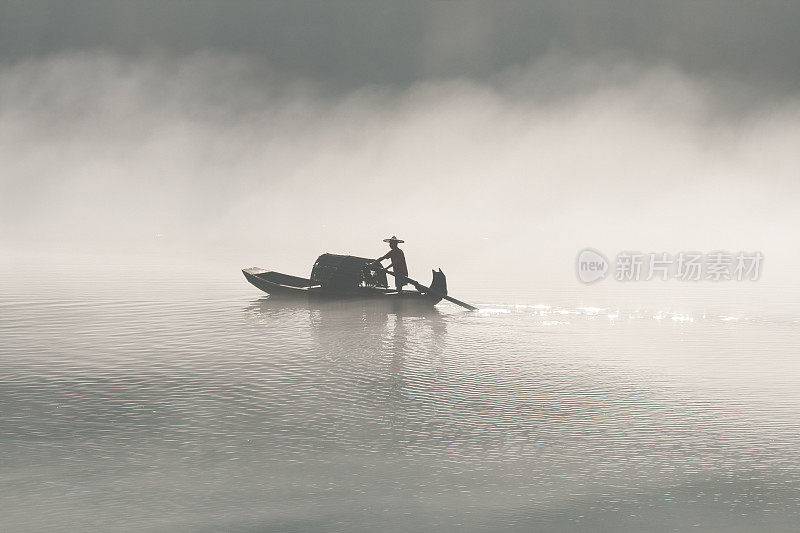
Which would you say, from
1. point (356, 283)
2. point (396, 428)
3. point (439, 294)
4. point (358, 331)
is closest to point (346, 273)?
point (356, 283)

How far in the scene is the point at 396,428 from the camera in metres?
16.2

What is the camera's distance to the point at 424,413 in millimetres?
17469

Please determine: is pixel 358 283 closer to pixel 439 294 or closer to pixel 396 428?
pixel 439 294

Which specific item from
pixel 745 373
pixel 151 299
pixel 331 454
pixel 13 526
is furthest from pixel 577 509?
pixel 151 299

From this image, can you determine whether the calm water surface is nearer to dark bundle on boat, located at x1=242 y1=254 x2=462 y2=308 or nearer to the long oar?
the long oar

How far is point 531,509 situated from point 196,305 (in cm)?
2664

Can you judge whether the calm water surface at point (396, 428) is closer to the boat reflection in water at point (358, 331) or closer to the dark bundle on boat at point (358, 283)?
the boat reflection in water at point (358, 331)

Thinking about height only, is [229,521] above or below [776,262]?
below

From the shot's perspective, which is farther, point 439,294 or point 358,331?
point 439,294

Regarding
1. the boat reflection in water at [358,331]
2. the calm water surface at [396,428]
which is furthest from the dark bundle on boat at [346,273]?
the calm water surface at [396,428]

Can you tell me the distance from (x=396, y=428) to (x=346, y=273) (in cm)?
2069

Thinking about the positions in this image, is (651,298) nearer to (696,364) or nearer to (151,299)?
(696,364)

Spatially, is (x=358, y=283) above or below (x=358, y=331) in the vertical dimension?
above

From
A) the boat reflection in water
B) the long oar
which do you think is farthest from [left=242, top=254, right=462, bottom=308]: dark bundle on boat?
the boat reflection in water
